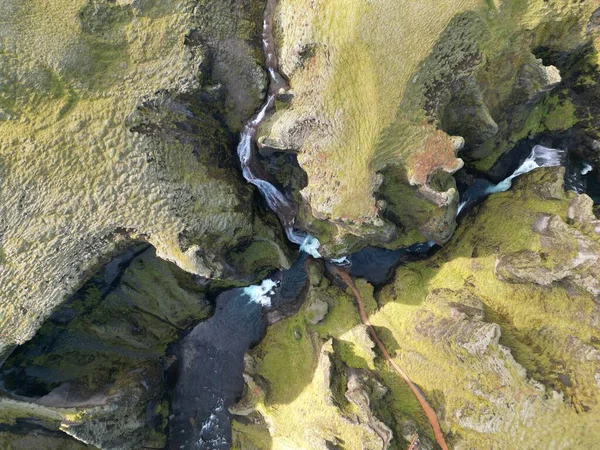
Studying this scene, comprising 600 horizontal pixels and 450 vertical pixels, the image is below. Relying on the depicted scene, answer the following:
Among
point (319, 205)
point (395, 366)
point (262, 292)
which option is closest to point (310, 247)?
point (262, 292)

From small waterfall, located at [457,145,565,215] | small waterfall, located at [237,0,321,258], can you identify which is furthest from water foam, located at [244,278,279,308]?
small waterfall, located at [457,145,565,215]

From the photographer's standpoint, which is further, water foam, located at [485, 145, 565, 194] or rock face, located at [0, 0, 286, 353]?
water foam, located at [485, 145, 565, 194]

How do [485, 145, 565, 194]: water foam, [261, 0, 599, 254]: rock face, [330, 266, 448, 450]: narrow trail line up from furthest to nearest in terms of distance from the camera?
[485, 145, 565, 194]: water foam → [330, 266, 448, 450]: narrow trail → [261, 0, 599, 254]: rock face

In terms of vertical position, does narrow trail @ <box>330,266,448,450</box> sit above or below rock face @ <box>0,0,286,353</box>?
below

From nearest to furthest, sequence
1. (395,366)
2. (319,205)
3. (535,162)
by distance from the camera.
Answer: (319,205) < (395,366) < (535,162)

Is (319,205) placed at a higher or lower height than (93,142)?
lower

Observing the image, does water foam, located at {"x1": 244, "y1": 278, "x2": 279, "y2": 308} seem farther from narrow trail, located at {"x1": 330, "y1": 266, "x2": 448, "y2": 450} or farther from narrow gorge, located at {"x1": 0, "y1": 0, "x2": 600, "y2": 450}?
narrow trail, located at {"x1": 330, "y1": 266, "x2": 448, "y2": 450}

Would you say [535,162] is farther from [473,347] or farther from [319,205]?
[319,205]
